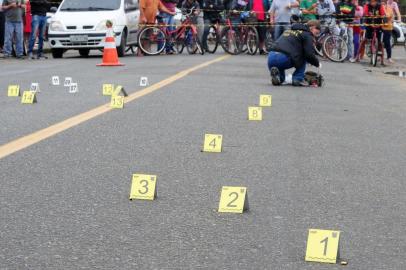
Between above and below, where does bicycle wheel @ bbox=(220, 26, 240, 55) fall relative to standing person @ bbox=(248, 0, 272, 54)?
below

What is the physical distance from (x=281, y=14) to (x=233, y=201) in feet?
64.7

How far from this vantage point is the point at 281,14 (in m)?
25.0

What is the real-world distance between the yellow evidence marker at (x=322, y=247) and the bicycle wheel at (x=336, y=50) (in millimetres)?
19024

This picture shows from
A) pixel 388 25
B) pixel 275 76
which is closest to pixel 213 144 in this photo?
pixel 275 76

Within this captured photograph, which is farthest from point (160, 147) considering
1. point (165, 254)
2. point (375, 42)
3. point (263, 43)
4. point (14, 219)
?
point (263, 43)

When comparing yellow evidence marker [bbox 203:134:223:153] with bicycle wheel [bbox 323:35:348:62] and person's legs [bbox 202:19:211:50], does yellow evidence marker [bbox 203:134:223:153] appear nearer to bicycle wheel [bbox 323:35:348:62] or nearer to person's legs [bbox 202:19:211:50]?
bicycle wheel [bbox 323:35:348:62]

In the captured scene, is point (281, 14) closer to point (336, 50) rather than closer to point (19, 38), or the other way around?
point (336, 50)

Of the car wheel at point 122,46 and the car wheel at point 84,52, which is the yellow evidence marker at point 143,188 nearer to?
the car wheel at point 122,46

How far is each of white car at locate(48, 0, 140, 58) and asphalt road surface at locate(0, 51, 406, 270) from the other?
10.4 metres

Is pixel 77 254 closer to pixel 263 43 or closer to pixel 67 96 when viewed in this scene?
pixel 67 96

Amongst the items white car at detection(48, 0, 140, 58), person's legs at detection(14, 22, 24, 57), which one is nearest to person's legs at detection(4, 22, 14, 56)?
person's legs at detection(14, 22, 24, 57)

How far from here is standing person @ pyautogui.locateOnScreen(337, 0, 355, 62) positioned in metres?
24.3

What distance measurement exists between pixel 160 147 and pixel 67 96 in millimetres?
4715

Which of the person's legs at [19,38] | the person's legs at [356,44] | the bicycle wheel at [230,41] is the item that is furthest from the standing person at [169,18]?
the person's legs at [356,44]
